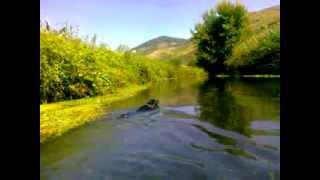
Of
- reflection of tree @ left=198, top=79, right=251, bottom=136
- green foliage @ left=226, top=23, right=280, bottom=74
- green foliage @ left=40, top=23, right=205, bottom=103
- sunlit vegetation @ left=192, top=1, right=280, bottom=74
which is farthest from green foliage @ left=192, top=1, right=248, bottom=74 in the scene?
reflection of tree @ left=198, top=79, right=251, bottom=136

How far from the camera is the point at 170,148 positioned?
5.56 metres

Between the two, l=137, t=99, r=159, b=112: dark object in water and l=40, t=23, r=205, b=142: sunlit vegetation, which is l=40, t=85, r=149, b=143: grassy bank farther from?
l=137, t=99, r=159, b=112: dark object in water

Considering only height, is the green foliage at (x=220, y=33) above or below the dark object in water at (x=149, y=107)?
above

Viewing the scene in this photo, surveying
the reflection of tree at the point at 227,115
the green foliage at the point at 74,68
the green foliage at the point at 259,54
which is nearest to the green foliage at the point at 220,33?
the green foliage at the point at 259,54

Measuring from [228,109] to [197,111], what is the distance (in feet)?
2.61

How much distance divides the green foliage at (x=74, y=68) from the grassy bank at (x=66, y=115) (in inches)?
23.5

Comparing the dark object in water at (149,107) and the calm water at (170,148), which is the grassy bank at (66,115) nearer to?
the calm water at (170,148)

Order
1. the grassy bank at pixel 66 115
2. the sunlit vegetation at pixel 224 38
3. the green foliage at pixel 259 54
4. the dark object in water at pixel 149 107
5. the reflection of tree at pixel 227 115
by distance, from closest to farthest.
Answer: the grassy bank at pixel 66 115, the reflection of tree at pixel 227 115, the dark object in water at pixel 149 107, the green foliage at pixel 259 54, the sunlit vegetation at pixel 224 38

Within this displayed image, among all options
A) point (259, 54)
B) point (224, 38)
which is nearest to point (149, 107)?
point (259, 54)

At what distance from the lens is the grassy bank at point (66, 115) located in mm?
6551

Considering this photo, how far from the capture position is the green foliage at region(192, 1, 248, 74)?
33.3 m

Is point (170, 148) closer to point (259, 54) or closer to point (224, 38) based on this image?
point (259, 54)
